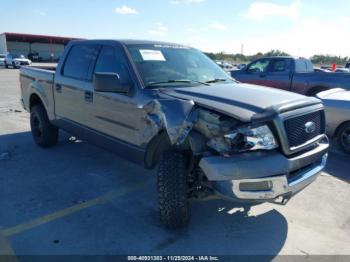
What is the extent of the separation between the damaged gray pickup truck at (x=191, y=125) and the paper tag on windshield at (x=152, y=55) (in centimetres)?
1

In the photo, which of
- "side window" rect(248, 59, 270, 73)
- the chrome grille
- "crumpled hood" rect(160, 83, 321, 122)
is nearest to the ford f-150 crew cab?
"side window" rect(248, 59, 270, 73)

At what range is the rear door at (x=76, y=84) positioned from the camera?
4.59 m

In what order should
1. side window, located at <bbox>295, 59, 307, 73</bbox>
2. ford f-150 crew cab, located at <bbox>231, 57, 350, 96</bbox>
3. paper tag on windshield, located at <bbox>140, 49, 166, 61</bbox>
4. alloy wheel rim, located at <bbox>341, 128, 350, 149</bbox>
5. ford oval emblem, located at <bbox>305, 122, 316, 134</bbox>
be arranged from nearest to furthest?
ford oval emblem, located at <bbox>305, 122, 316, 134</bbox>
paper tag on windshield, located at <bbox>140, 49, 166, 61</bbox>
alloy wheel rim, located at <bbox>341, 128, 350, 149</bbox>
ford f-150 crew cab, located at <bbox>231, 57, 350, 96</bbox>
side window, located at <bbox>295, 59, 307, 73</bbox>

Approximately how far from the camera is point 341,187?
14.9 ft


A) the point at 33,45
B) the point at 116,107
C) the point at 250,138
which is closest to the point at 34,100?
the point at 116,107

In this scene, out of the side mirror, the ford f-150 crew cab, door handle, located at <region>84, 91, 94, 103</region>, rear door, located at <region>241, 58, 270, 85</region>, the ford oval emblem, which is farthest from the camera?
rear door, located at <region>241, 58, 270, 85</region>

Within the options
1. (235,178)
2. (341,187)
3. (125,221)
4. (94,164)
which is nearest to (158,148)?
(125,221)

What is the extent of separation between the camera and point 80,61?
193 inches

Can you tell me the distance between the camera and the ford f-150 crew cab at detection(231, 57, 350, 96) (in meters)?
8.89

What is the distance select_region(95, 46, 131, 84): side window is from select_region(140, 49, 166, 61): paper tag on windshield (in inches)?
9.6

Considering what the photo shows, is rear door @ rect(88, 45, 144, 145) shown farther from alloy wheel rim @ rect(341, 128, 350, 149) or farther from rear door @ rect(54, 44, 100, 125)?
alloy wheel rim @ rect(341, 128, 350, 149)

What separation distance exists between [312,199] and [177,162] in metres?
2.03

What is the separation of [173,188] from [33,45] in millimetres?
60692

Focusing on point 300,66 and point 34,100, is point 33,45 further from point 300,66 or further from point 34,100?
point 34,100
